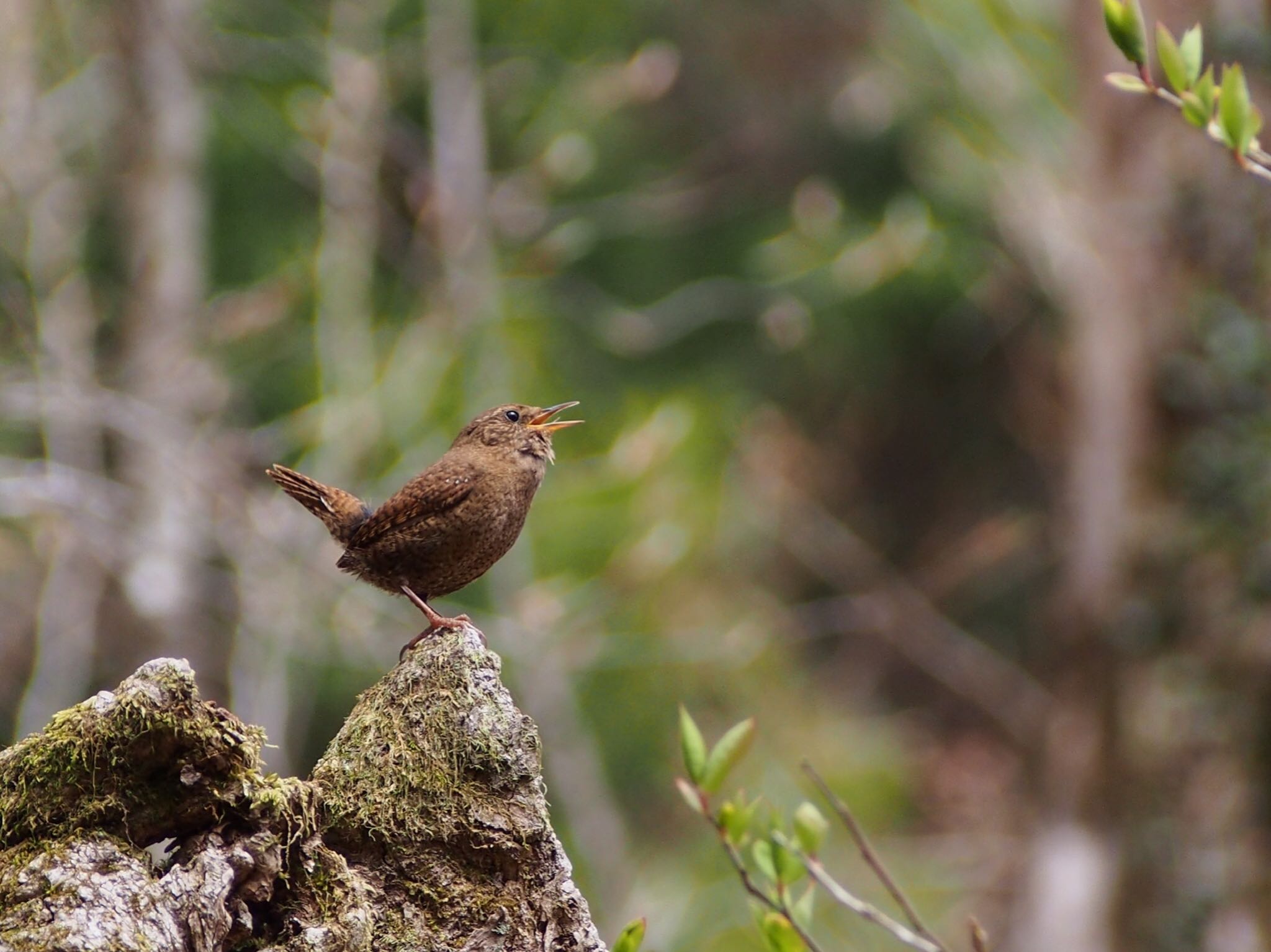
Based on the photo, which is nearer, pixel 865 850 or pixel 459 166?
pixel 865 850

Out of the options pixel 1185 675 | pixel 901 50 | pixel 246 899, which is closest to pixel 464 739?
pixel 246 899

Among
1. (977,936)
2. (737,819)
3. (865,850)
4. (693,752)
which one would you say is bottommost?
→ (977,936)

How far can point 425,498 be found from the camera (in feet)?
10.8

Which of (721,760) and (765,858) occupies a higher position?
(721,760)

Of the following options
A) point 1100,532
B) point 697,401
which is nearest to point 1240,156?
point 1100,532

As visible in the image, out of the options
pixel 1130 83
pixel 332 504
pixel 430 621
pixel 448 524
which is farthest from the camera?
pixel 332 504

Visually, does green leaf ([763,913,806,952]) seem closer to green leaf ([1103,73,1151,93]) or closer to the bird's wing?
the bird's wing

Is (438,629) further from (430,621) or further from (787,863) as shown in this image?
(787,863)

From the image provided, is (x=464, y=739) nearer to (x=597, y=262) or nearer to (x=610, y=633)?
(x=610, y=633)

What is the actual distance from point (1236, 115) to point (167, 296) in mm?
8033

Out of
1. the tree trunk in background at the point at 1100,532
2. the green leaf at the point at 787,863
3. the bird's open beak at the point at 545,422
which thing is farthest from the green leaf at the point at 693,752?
the tree trunk in background at the point at 1100,532

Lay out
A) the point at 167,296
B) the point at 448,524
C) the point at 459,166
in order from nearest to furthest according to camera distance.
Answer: the point at 448,524 < the point at 167,296 < the point at 459,166

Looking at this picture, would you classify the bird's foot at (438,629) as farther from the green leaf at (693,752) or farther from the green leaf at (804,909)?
the green leaf at (804,909)

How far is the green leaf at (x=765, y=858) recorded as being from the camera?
261 cm
